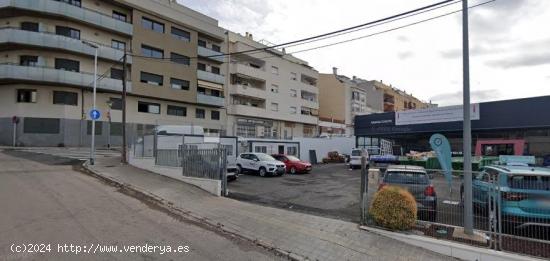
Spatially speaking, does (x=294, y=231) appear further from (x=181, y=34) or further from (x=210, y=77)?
(x=181, y=34)

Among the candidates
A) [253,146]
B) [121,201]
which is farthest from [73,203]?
[253,146]

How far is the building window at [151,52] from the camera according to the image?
124 ft

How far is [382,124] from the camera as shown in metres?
34.0

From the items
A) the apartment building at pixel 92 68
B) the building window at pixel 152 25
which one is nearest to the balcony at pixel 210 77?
the apartment building at pixel 92 68

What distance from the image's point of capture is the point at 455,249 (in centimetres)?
661

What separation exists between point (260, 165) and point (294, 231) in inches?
536

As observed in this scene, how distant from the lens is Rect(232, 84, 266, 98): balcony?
46.5m

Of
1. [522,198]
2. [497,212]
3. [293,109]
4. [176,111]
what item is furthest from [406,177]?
[293,109]

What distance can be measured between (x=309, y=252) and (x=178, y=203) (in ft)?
17.6

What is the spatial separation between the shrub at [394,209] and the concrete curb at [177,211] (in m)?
2.42

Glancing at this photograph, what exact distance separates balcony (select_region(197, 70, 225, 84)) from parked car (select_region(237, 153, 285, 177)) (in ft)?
76.0

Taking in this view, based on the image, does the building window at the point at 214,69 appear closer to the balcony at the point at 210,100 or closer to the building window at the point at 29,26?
the balcony at the point at 210,100

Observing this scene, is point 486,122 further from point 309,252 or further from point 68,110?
point 68,110

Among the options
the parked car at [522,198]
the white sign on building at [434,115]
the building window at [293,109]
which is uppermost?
the building window at [293,109]
